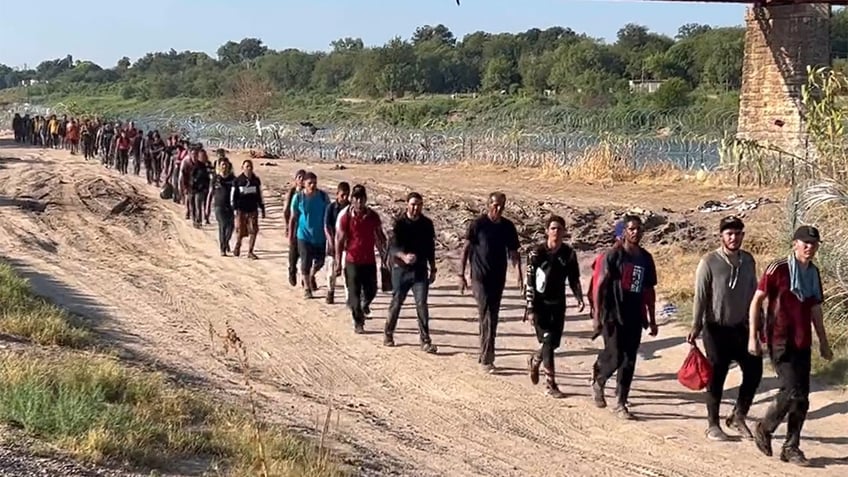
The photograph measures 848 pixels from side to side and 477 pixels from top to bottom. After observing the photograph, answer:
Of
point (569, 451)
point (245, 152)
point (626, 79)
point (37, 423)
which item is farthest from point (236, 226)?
point (626, 79)

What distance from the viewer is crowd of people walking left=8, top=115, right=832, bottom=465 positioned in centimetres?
793

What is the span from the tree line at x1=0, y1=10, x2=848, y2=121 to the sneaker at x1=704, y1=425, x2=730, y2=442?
3441 cm

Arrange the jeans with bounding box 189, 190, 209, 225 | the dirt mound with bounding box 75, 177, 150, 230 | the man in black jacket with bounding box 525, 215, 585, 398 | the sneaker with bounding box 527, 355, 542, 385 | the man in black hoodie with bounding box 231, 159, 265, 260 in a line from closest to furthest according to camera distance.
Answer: the man in black jacket with bounding box 525, 215, 585, 398 < the sneaker with bounding box 527, 355, 542, 385 < the man in black hoodie with bounding box 231, 159, 265, 260 < the jeans with bounding box 189, 190, 209, 225 < the dirt mound with bounding box 75, 177, 150, 230

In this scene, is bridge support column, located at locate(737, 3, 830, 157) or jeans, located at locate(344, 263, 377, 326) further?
bridge support column, located at locate(737, 3, 830, 157)

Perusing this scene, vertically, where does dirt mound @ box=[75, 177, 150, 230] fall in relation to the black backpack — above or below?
below

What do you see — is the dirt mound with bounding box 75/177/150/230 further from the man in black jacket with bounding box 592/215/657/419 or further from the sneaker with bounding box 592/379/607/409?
the man in black jacket with bounding box 592/215/657/419

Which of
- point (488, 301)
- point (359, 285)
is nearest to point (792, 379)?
point (488, 301)

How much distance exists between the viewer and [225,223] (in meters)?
16.9

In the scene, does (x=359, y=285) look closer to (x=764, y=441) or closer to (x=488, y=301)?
(x=488, y=301)

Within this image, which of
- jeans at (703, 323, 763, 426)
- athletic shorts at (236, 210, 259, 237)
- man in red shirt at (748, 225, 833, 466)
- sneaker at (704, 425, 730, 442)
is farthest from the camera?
athletic shorts at (236, 210, 259, 237)

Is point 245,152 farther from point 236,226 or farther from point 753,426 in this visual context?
point 753,426

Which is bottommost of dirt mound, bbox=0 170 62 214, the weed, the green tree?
the weed

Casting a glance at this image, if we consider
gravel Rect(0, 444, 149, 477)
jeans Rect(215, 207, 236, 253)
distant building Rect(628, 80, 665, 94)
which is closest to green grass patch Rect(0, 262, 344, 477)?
gravel Rect(0, 444, 149, 477)

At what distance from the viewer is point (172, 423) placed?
24.3 feet
